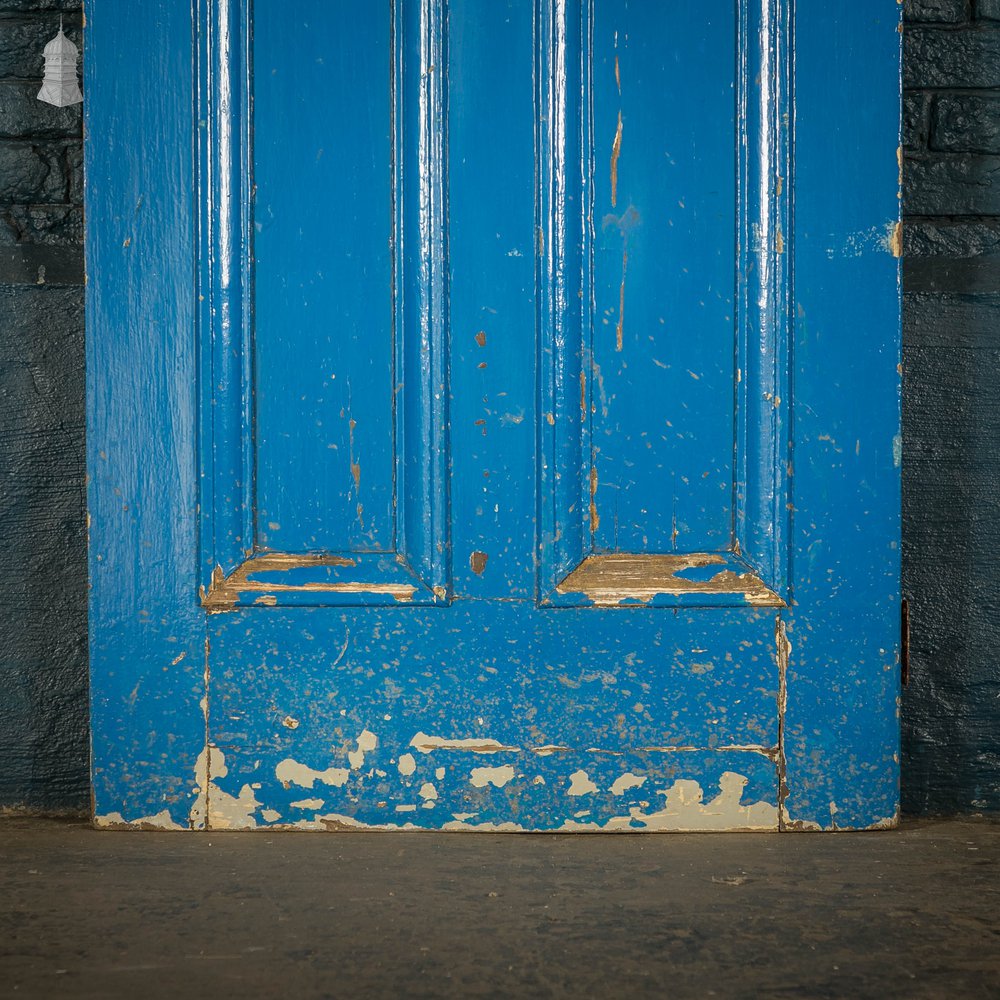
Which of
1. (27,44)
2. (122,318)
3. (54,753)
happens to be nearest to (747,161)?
(122,318)

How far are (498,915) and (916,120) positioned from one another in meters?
1.50

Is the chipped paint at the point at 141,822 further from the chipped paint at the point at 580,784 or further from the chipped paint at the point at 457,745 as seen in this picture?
the chipped paint at the point at 580,784

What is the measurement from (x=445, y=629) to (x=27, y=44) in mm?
1286

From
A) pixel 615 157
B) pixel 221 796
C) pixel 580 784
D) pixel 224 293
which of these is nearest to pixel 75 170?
pixel 224 293

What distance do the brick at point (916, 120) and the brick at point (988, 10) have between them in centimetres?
17

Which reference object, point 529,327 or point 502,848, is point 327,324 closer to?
point 529,327

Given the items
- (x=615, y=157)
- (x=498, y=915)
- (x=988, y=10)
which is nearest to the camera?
(x=498, y=915)

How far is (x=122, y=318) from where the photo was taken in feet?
4.96

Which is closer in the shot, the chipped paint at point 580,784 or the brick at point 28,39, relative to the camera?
the chipped paint at point 580,784

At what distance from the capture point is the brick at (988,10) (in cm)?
164

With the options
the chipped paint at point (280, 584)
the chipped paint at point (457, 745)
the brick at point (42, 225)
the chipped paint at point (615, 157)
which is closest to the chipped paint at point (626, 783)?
the chipped paint at point (457, 745)

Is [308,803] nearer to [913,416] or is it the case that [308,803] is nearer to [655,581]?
[655,581]

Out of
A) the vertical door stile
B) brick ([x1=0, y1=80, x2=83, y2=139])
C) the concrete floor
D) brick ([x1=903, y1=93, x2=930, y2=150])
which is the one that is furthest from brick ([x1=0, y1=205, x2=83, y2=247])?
brick ([x1=903, y1=93, x2=930, y2=150])

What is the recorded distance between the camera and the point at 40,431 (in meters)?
1.70
